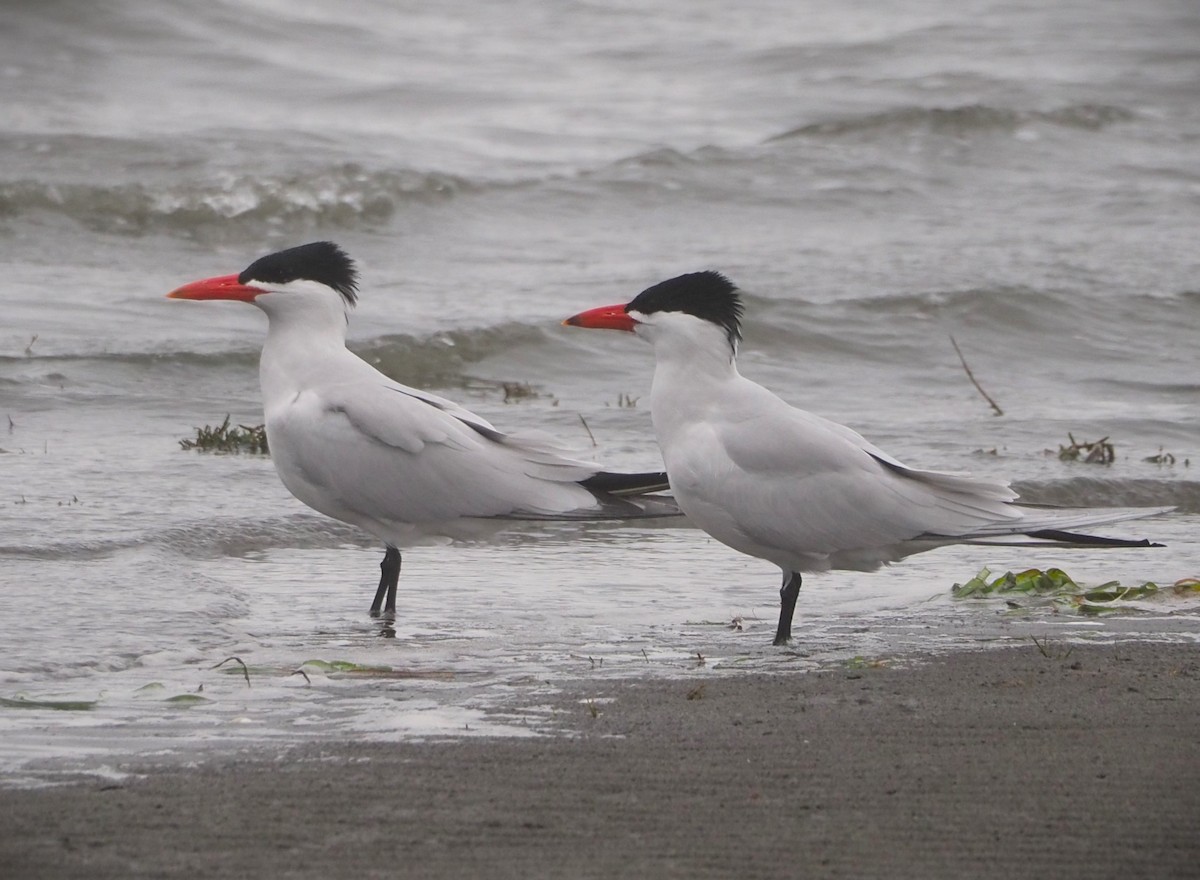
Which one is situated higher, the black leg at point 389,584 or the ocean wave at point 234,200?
the ocean wave at point 234,200

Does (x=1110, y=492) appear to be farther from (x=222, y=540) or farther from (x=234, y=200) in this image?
(x=234, y=200)

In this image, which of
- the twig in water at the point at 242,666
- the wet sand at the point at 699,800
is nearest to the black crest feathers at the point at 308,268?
the twig in water at the point at 242,666

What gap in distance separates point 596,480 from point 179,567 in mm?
1658

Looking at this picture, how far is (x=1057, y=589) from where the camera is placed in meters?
6.37

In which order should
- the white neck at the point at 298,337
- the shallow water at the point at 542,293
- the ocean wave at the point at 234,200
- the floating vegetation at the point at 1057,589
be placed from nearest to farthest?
the shallow water at the point at 542,293
the floating vegetation at the point at 1057,589
the white neck at the point at 298,337
the ocean wave at the point at 234,200

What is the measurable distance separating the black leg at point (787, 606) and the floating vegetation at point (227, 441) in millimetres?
3870

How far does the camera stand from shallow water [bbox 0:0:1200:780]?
562 cm

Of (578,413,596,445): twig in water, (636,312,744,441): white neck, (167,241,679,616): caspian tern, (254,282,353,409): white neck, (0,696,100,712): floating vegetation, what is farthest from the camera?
(578,413,596,445): twig in water

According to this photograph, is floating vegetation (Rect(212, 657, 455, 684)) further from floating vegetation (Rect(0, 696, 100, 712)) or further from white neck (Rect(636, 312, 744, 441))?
white neck (Rect(636, 312, 744, 441))

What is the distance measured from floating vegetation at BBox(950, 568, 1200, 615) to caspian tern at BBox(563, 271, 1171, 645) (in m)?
0.35

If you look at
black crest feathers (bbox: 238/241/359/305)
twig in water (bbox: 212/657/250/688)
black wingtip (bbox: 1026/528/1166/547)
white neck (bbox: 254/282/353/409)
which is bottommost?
twig in water (bbox: 212/657/250/688)

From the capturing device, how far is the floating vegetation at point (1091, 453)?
→ 8.96m

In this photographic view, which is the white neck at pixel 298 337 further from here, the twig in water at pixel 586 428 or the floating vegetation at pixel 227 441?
the twig in water at pixel 586 428

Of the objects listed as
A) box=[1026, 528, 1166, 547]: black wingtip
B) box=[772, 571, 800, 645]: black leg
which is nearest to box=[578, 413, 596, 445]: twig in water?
box=[772, 571, 800, 645]: black leg
